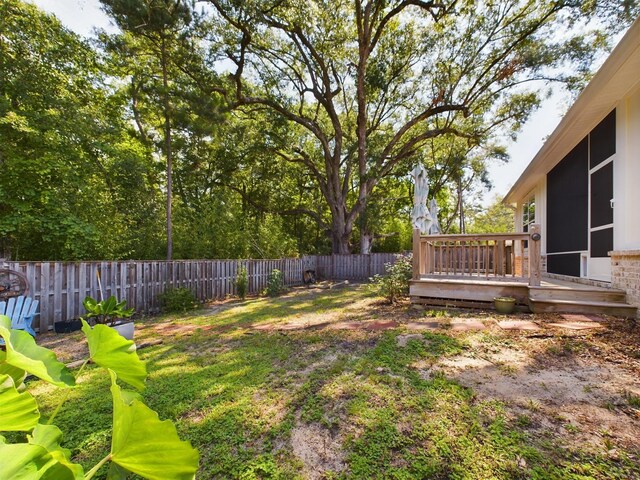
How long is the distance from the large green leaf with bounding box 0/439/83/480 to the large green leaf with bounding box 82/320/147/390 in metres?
0.34

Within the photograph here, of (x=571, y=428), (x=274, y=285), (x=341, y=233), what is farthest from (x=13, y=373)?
(x=341, y=233)

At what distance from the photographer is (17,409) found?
1.62ft

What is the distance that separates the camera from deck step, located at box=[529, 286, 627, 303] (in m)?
4.06

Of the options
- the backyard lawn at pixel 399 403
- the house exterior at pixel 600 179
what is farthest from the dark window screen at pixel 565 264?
the backyard lawn at pixel 399 403

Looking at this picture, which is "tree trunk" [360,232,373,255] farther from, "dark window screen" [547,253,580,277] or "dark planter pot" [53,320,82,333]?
"dark planter pot" [53,320,82,333]

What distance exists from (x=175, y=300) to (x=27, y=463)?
6.82 metres

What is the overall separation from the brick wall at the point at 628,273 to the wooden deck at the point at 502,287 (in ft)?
0.39

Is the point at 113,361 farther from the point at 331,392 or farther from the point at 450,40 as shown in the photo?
the point at 450,40

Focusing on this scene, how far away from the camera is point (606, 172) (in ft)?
15.7

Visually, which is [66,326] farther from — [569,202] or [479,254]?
[569,202]

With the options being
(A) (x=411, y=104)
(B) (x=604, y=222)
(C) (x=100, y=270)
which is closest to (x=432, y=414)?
(B) (x=604, y=222)

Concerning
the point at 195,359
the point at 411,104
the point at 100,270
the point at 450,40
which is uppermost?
the point at 450,40

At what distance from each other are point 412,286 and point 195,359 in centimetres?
403

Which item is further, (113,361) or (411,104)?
(411,104)
